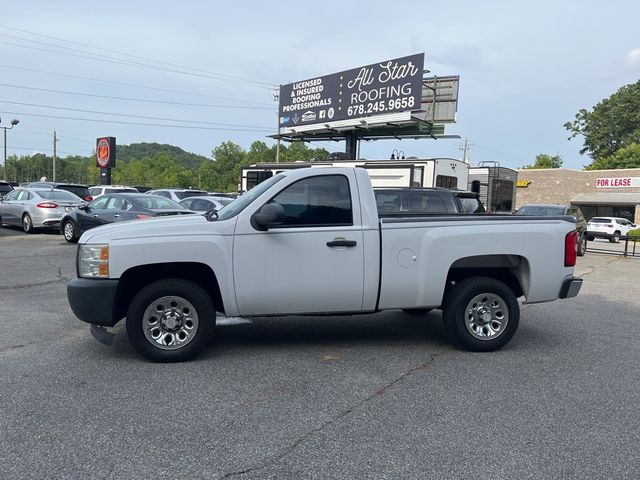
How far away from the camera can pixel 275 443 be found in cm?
355

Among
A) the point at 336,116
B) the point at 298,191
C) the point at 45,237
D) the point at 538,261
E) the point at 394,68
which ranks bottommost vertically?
the point at 45,237

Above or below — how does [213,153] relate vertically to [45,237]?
above

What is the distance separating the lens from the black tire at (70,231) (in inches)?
584

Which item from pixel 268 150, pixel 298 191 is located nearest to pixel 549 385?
pixel 298 191

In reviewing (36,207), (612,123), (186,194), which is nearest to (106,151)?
(186,194)

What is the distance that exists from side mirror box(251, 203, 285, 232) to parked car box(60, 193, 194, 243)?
7781 mm

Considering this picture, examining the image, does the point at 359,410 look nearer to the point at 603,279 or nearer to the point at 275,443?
the point at 275,443

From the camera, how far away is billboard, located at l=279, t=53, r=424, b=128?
2998 centimetres

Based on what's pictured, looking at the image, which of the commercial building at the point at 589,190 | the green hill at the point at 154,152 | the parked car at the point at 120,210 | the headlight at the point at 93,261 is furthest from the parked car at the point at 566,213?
the green hill at the point at 154,152

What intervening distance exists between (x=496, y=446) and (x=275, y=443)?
4.82ft

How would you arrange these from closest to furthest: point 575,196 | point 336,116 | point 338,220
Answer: point 338,220, point 336,116, point 575,196

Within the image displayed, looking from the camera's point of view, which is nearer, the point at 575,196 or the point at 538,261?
the point at 538,261

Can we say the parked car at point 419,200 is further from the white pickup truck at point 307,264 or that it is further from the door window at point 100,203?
the door window at point 100,203

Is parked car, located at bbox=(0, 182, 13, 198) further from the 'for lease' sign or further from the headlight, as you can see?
the 'for lease' sign
